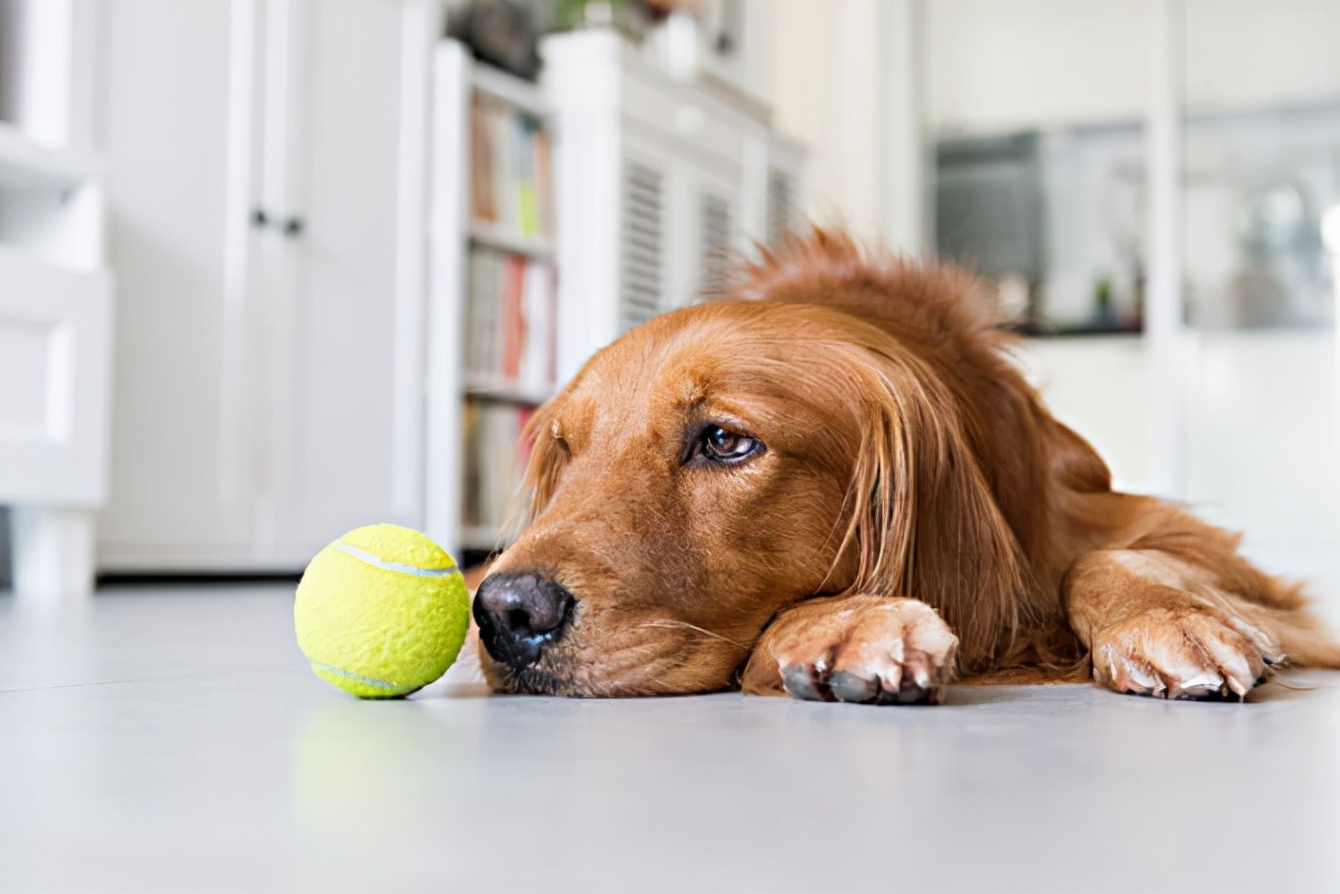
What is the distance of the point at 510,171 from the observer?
5.62 metres

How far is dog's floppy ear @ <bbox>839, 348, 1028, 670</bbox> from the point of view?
1.62 m

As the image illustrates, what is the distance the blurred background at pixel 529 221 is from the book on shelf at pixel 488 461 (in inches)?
0.5

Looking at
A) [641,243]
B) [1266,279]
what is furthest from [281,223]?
[1266,279]

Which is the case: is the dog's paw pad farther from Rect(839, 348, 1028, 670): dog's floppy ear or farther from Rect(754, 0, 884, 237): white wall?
Rect(754, 0, 884, 237): white wall

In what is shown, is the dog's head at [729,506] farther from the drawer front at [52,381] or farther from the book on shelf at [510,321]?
the book on shelf at [510,321]

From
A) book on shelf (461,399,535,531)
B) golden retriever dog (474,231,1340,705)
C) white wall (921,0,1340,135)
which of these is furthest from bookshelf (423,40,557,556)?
white wall (921,0,1340,135)

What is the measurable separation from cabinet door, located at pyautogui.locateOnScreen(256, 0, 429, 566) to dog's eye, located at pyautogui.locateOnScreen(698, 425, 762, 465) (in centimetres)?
311

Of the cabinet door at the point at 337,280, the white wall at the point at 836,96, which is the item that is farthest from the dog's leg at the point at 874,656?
the white wall at the point at 836,96

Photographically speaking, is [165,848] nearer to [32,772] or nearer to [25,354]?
[32,772]

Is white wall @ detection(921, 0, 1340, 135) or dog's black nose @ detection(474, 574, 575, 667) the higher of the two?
white wall @ detection(921, 0, 1340, 135)

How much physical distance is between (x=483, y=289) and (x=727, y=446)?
396cm

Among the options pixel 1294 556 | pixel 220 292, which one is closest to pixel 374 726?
pixel 220 292

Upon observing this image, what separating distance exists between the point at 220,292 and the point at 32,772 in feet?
11.3

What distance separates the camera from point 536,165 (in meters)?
5.80
